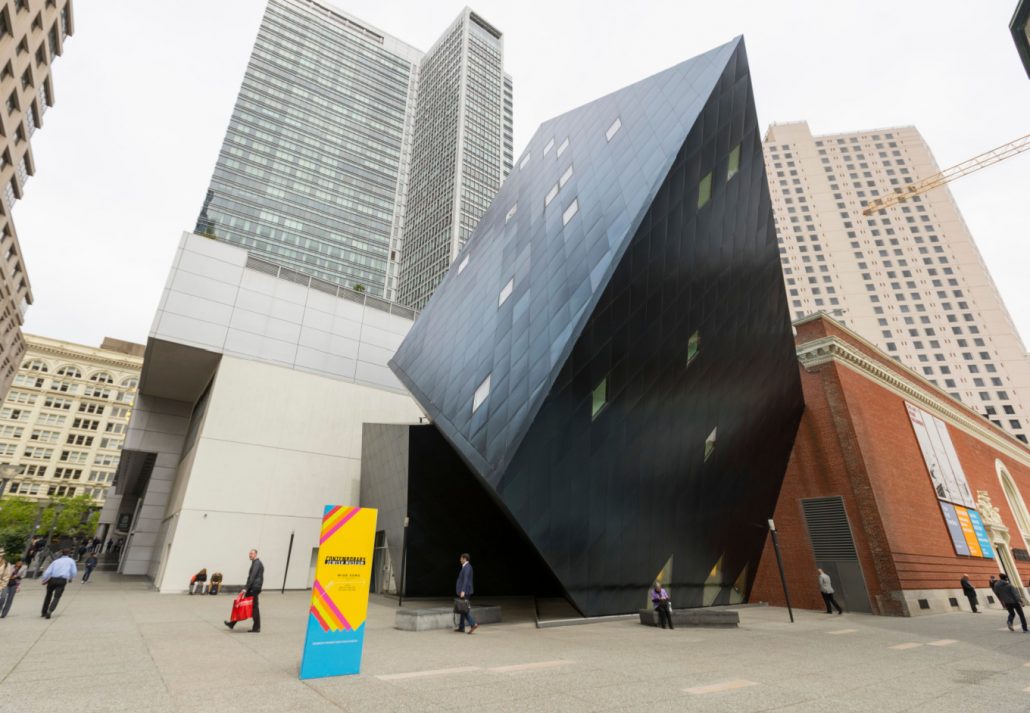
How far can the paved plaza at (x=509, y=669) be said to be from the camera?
575 centimetres

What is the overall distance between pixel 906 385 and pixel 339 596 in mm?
35560

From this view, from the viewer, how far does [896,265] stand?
10306 centimetres

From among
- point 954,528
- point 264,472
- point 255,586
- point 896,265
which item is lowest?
point 255,586

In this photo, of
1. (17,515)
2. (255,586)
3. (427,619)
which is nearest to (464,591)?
(427,619)

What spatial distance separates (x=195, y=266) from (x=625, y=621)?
33.0m

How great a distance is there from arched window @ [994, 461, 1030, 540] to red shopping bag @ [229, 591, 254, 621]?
53.1 meters

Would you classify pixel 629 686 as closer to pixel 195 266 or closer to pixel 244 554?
pixel 244 554

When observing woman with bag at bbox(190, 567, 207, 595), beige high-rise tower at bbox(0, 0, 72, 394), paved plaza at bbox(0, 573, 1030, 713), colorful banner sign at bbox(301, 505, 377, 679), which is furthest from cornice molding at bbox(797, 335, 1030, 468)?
beige high-rise tower at bbox(0, 0, 72, 394)

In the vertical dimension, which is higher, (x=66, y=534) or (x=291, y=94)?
(x=291, y=94)

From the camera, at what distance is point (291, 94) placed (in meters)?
108

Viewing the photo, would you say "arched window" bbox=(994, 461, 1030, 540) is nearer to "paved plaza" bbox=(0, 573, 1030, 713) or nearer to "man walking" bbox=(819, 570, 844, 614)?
"man walking" bbox=(819, 570, 844, 614)

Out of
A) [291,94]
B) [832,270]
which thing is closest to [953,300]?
[832,270]

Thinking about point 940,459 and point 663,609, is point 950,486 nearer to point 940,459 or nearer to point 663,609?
point 940,459

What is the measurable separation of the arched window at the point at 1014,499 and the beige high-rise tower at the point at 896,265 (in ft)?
196
